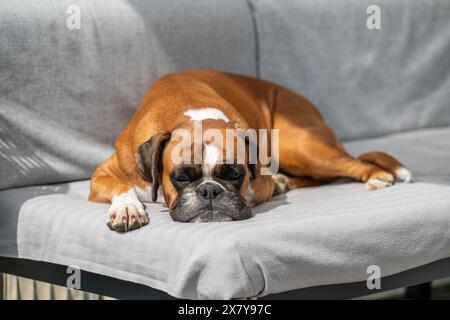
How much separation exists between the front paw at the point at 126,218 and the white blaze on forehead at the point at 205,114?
1.62 ft

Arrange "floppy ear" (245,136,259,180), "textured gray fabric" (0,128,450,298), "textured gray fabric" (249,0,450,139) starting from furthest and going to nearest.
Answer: "textured gray fabric" (249,0,450,139)
"floppy ear" (245,136,259,180)
"textured gray fabric" (0,128,450,298)

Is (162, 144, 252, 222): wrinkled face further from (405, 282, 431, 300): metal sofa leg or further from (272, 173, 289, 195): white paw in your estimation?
(405, 282, 431, 300): metal sofa leg

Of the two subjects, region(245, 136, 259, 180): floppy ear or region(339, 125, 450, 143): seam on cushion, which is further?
region(339, 125, 450, 143): seam on cushion

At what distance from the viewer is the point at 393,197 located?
3119 mm

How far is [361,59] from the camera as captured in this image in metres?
4.70

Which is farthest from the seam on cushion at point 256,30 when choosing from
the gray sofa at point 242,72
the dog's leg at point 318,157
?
the dog's leg at point 318,157

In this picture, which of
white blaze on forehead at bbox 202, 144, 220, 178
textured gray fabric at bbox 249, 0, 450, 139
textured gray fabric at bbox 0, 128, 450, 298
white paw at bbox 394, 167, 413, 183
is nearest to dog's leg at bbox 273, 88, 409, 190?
white paw at bbox 394, 167, 413, 183

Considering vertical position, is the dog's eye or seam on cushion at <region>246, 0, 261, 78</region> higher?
seam on cushion at <region>246, 0, 261, 78</region>

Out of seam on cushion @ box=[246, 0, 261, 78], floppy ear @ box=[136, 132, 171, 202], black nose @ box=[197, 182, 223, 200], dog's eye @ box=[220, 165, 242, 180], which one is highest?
seam on cushion @ box=[246, 0, 261, 78]

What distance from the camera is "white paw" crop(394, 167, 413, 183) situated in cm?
346

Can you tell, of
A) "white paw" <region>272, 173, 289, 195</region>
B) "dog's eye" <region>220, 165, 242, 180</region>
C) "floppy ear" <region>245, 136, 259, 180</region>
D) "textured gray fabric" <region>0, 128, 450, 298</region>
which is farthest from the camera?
"white paw" <region>272, 173, 289, 195</region>

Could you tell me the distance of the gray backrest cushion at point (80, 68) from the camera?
3424 mm

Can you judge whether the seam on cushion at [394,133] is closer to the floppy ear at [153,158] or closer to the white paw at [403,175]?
the white paw at [403,175]

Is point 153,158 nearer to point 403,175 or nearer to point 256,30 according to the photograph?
point 403,175
